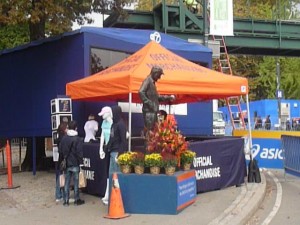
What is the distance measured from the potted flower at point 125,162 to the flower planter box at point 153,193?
12 centimetres

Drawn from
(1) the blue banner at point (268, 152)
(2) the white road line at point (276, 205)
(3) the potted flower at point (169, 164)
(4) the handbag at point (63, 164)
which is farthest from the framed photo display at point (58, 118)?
(1) the blue banner at point (268, 152)

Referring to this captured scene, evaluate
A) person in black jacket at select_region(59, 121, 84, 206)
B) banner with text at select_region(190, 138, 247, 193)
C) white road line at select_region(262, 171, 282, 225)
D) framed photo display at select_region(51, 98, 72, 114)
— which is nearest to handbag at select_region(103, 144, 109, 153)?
person in black jacket at select_region(59, 121, 84, 206)

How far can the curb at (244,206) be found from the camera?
791 cm

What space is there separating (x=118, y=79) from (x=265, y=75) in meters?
44.1

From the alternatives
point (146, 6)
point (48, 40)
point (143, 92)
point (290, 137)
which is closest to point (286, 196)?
point (290, 137)

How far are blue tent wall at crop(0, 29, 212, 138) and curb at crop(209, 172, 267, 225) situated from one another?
478 centimetres

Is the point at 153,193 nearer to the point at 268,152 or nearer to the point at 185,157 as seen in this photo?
the point at 185,157

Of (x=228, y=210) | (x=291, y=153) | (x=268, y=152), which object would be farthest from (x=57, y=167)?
(x=268, y=152)

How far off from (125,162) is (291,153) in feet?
19.4

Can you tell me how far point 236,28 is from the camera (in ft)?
88.1

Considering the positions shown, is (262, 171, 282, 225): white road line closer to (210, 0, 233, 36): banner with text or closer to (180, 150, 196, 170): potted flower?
(180, 150, 196, 170): potted flower

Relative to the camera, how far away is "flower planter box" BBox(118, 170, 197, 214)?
833cm

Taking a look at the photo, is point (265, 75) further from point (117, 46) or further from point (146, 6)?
point (117, 46)

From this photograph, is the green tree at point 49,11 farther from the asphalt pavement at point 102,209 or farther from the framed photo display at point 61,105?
the asphalt pavement at point 102,209
